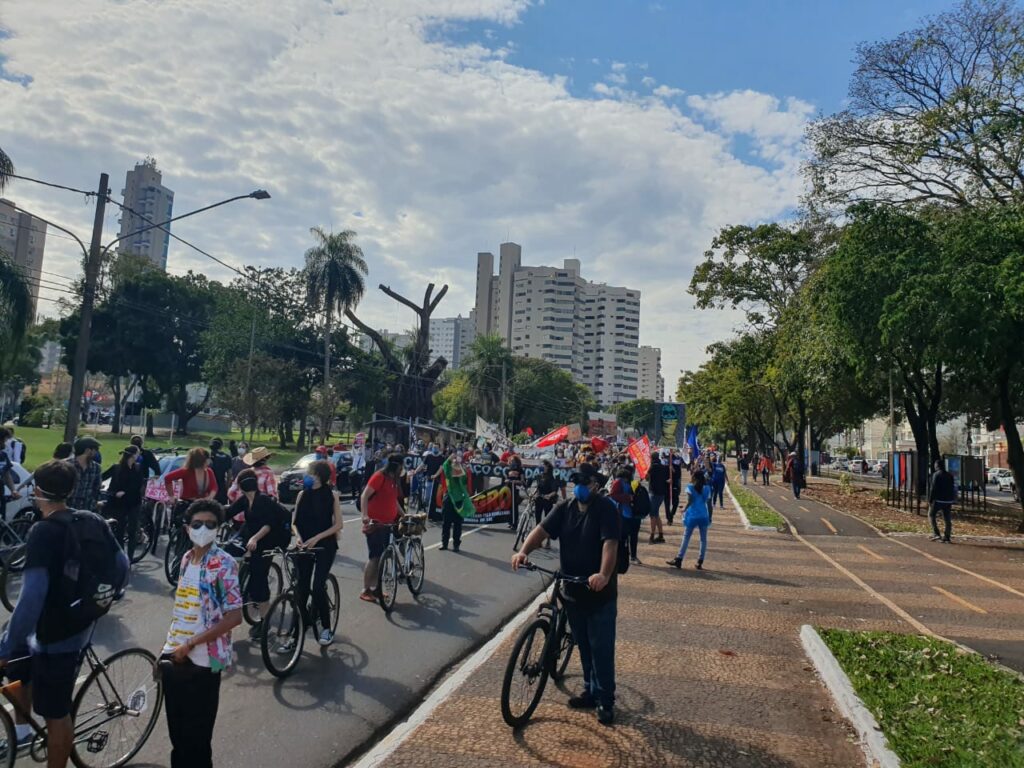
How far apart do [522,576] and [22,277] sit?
66.3ft

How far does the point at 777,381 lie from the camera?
106 feet

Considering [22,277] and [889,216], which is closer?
[889,216]

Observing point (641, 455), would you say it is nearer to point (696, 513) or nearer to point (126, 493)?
point (696, 513)

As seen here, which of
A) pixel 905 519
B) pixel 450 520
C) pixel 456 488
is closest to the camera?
pixel 456 488

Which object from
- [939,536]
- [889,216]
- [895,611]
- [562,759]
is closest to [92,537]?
[562,759]

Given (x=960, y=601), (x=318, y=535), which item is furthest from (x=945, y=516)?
(x=318, y=535)

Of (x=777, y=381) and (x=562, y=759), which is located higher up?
(x=777, y=381)

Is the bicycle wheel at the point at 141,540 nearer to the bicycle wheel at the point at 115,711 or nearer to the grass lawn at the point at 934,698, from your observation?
the bicycle wheel at the point at 115,711

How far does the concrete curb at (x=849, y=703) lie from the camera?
4.80 meters

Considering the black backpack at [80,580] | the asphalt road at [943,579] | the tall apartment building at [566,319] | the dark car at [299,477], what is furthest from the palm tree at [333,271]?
the tall apartment building at [566,319]

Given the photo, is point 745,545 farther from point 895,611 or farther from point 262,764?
point 262,764

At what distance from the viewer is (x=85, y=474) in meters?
9.31

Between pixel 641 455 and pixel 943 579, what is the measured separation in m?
7.49

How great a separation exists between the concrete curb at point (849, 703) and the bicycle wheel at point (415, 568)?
4.57 metres
